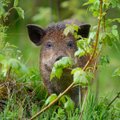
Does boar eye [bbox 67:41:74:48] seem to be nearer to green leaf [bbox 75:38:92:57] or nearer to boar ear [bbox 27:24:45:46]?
boar ear [bbox 27:24:45:46]

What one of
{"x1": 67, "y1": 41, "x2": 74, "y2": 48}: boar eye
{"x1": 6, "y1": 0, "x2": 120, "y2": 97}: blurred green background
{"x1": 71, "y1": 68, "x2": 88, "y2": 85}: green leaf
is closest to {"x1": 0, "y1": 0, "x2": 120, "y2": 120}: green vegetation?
{"x1": 71, "y1": 68, "x2": 88, "y2": 85}: green leaf

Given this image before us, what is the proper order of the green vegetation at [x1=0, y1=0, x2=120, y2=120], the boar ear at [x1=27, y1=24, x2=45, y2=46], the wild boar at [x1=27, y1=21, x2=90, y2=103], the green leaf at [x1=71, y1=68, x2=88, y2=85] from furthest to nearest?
the boar ear at [x1=27, y1=24, x2=45, y2=46] → the wild boar at [x1=27, y1=21, x2=90, y2=103] → the green vegetation at [x1=0, y1=0, x2=120, y2=120] → the green leaf at [x1=71, y1=68, x2=88, y2=85]

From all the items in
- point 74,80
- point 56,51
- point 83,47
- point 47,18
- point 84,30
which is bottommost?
point 74,80

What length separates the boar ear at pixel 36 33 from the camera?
9.62 m

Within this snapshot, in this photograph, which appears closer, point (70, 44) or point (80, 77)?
point (80, 77)

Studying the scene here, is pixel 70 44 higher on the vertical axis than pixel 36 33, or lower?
lower

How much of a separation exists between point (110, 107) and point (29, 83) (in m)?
1.18

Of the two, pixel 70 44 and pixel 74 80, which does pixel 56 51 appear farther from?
pixel 74 80

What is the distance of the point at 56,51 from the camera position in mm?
9102

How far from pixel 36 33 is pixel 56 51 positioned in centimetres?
70

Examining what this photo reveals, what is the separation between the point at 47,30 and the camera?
9633 millimetres

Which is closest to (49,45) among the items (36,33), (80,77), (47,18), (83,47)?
(36,33)

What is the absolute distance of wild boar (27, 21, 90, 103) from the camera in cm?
912

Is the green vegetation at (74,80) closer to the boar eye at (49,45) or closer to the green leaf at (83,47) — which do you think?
the green leaf at (83,47)
